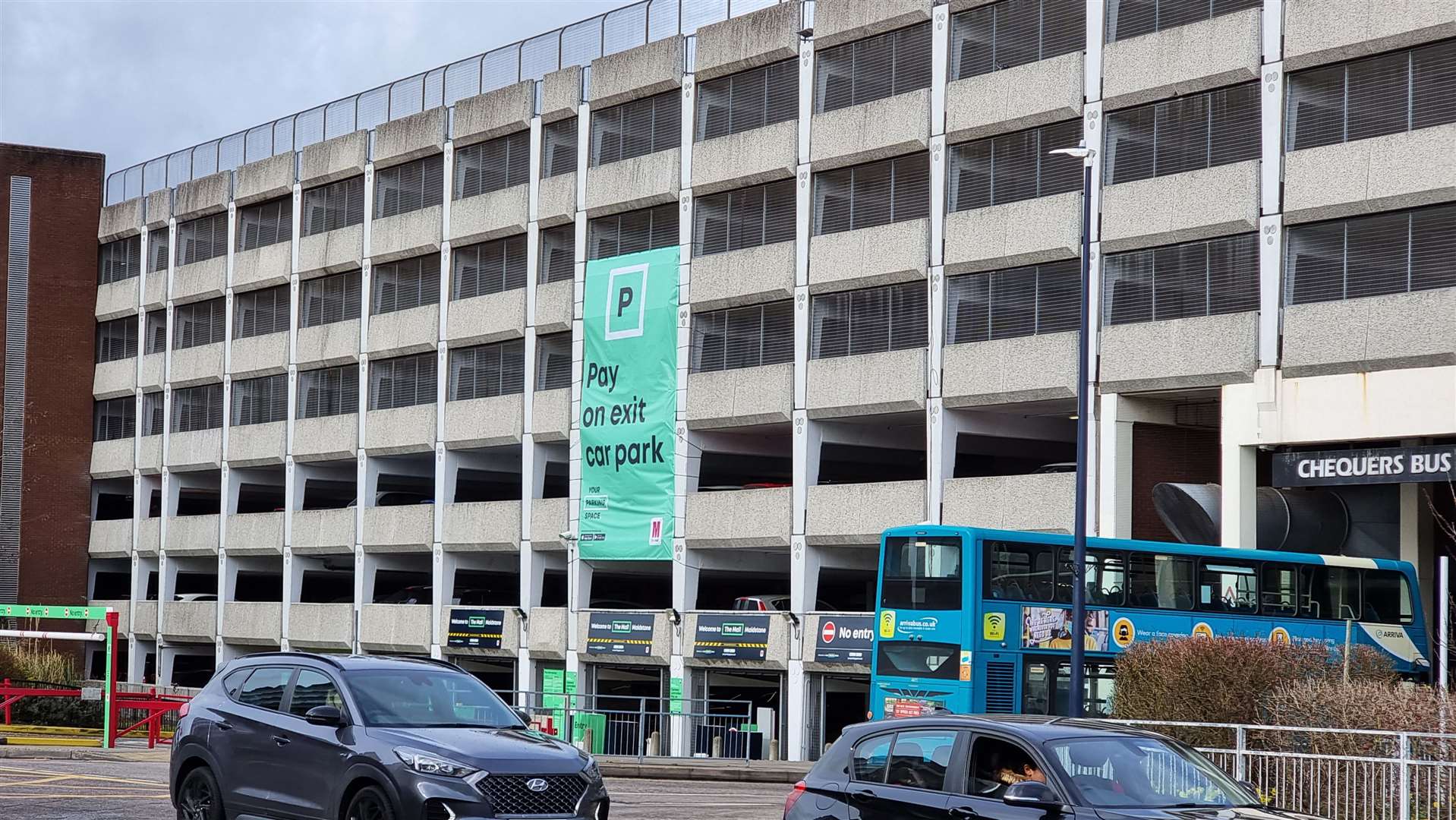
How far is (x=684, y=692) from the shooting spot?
143 feet

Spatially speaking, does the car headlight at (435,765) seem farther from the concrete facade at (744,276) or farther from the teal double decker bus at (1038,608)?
the concrete facade at (744,276)

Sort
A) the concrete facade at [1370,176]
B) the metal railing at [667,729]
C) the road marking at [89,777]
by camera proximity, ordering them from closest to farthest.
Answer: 1. the road marking at [89,777]
2. the concrete facade at [1370,176]
3. the metal railing at [667,729]

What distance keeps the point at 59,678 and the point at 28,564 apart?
17842 millimetres

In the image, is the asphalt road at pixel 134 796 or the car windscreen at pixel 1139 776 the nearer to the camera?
the car windscreen at pixel 1139 776

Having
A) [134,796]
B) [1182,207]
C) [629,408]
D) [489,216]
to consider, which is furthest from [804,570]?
[134,796]

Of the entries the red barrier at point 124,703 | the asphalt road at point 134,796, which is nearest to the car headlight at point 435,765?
the asphalt road at point 134,796

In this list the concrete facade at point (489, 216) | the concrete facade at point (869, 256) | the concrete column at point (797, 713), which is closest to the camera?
the concrete facade at point (869, 256)

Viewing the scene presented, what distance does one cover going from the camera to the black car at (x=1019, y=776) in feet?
34.4

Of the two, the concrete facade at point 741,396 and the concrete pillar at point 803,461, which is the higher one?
the concrete facade at point 741,396

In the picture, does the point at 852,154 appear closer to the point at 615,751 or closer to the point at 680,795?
the point at 615,751

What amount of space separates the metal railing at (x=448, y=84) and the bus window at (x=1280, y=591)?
20708mm

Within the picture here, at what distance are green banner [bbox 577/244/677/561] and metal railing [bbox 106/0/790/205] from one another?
619 centimetres

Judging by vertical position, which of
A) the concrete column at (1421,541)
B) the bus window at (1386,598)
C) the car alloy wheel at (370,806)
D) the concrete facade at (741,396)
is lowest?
the car alloy wheel at (370,806)

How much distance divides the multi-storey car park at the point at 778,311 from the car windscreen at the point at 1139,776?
21.6 m
